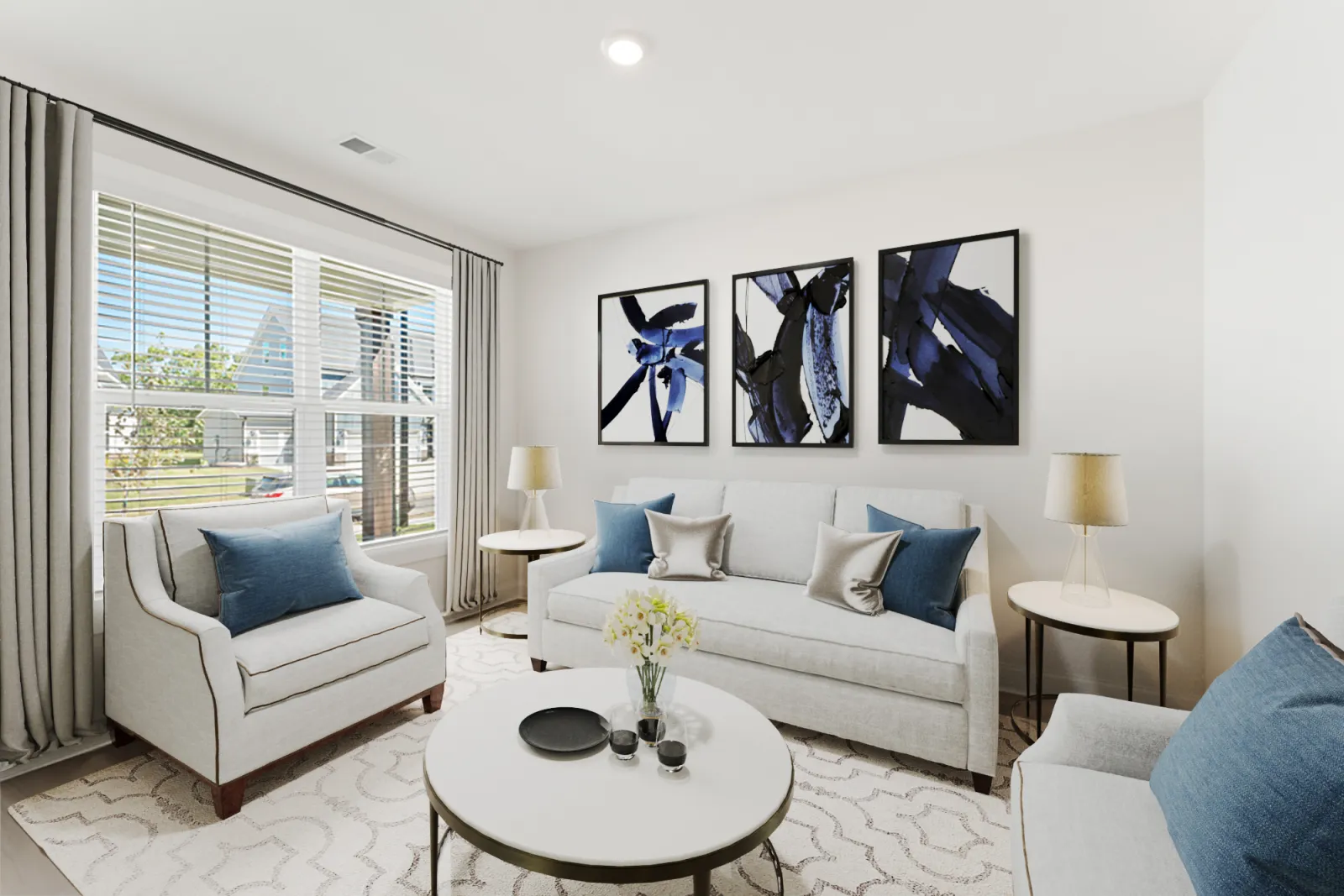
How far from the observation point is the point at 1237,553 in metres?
2.24

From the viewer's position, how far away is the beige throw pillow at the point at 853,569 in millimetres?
2500

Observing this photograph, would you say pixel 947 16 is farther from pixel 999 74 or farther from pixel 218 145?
pixel 218 145

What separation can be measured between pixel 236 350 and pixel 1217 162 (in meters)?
4.30

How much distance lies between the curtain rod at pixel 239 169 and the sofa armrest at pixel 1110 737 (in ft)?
12.3

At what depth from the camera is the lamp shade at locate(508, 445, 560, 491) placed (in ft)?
11.7

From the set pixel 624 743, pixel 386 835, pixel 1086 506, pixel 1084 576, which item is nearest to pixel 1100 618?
pixel 1084 576

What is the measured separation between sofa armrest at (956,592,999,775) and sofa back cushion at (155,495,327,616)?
280cm

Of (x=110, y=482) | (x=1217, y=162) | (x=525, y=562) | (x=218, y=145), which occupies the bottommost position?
(x=525, y=562)

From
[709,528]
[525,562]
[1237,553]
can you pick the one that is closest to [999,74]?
[1237,553]

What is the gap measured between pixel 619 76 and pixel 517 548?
2325mm

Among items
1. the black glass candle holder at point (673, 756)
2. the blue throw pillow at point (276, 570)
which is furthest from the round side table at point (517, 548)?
the black glass candle holder at point (673, 756)

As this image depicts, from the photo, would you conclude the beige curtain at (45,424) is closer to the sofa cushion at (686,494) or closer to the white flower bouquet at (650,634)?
the white flower bouquet at (650,634)

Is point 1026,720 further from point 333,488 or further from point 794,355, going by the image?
point 333,488

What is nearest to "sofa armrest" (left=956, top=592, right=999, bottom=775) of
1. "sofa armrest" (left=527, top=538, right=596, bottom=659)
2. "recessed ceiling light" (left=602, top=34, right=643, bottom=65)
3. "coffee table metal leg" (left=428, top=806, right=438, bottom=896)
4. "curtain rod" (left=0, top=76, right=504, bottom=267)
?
"coffee table metal leg" (left=428, top=806, right=438, bottom=896)
